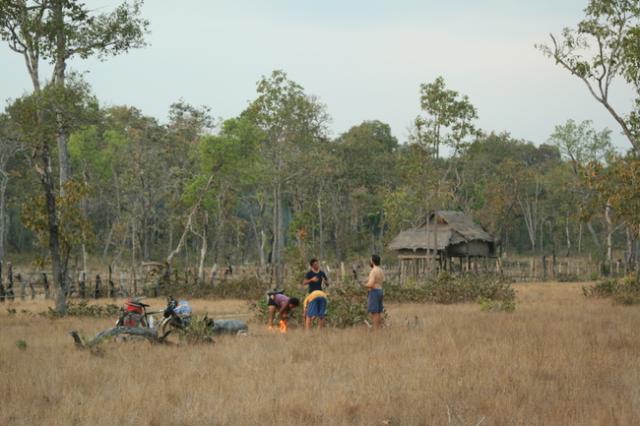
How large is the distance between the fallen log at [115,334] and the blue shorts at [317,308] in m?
3.81

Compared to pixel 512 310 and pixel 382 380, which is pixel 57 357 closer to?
pixel 382 380

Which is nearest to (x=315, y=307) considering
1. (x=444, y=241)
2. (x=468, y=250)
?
(x=444, y=241)

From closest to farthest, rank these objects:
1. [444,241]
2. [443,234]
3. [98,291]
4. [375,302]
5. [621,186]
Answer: [375,302] < [621,186] < [98,291] < [444,241] < [443,234]

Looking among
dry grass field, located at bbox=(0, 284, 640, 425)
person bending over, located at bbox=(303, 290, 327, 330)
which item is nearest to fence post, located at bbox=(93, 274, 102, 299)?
dry grass field, located at bbox=(0, 284, 640, 425)

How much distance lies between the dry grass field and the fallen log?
230 millimetres

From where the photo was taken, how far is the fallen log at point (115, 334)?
13.9m

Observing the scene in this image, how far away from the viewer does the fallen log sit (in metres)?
13.9

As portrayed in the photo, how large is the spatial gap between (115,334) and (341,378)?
15.9ft

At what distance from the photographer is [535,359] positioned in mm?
12391

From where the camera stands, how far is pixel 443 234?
164 feet

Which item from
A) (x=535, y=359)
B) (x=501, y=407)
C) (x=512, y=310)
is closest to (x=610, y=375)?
(x=535, y=359)

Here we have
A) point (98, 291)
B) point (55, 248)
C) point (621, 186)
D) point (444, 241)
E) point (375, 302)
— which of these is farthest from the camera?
point (444, 241)

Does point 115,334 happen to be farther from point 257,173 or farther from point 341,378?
point 257,173

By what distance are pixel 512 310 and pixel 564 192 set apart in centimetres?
4529
